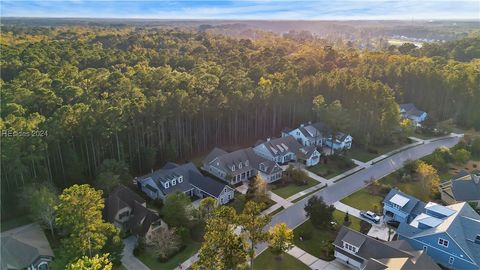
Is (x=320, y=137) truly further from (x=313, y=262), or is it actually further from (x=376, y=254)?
(x=376, y=254)

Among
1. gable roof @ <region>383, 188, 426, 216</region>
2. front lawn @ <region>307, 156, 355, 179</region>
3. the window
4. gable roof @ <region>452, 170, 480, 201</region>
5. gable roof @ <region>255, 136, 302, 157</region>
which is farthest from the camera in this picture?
gable roof @ <region>255, 136, 302, 157</region>

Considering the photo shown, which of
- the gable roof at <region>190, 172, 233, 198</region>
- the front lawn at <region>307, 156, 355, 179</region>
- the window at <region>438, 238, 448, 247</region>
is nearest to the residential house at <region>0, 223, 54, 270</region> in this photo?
the gable roof at <region>190, 172, 233, 198</region>

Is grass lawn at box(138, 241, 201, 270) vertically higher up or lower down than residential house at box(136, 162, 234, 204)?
lower down

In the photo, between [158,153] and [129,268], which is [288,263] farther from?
[158,153]

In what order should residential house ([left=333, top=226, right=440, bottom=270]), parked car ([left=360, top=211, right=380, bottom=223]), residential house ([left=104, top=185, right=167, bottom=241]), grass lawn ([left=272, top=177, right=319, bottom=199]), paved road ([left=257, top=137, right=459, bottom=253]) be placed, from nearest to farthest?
1. residential house ([left=333, top=226, right=440, bottom=270])
2. residential house ([left=104, top=185, right=167, bottom=241])
3. parked car ([left=360, top=211, right=380, bottom=223])
4. paved road ([left=257, top=137, right=459, bottom=253])
5. grass lawn ([left=272, top=177, right=319, bottom=199])

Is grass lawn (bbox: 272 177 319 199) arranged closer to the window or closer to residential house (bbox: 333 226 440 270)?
residential house (bbox: 333 226 440 270)

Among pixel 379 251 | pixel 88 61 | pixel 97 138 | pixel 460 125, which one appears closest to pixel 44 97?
pixel 97 138
